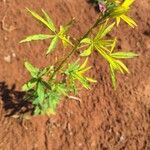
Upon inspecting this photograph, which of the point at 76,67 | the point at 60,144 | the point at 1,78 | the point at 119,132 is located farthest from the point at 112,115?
the point at 1,78

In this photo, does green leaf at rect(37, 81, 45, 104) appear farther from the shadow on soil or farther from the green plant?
the shadow on soil

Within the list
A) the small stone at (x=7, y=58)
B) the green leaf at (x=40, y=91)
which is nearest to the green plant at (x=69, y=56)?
the green leaf at (x=40, y=91)

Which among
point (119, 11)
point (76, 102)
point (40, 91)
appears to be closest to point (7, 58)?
point (76, 102)

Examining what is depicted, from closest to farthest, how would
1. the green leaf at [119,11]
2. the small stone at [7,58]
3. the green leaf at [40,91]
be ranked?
the green leaf at [119,11] → the green leaf at [40,91] → the small stone at [7,58]

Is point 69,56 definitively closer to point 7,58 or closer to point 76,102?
point 76,102

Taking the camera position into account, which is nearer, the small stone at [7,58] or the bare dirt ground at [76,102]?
the bare dirt ground at [76,102]

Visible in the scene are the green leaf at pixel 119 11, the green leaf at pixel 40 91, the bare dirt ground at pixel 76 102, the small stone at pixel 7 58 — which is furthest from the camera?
the small stone at pixel 7 58

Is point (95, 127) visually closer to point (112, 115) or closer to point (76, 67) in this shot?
point (112, 115)

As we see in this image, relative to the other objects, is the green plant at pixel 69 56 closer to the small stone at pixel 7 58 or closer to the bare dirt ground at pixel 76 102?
the bare dirt ground at pixel 76 102
